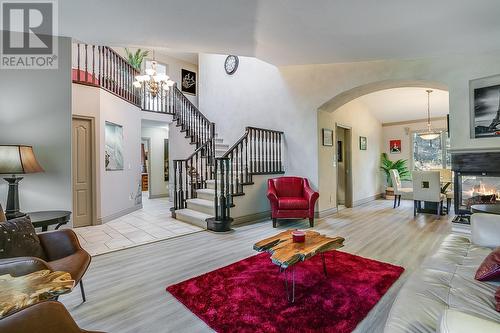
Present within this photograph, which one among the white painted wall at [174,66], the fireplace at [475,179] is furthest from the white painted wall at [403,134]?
the white painted wall at [174,66]

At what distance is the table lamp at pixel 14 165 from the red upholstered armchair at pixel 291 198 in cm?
347

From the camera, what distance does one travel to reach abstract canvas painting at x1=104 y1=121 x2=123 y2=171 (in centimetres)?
518

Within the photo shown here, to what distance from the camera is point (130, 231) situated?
14.1 ft

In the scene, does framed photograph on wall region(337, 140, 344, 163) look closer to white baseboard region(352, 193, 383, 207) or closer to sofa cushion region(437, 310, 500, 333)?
white baseboard region(352, 193, 383, 207)

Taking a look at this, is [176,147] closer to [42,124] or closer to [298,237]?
[42,124]

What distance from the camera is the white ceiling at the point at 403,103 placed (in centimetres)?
620

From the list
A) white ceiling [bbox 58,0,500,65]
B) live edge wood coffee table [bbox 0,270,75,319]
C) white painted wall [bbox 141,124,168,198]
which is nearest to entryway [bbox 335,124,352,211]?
white ceiling [bbox 58,0,500,65]

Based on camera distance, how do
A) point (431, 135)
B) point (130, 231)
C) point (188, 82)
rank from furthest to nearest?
point (188, 82), point (431, 135), point (130, 231)

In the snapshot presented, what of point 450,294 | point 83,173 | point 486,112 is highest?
point 486,112

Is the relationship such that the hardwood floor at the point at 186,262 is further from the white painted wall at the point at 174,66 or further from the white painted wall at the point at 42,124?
the white painted wall at the point at 174,66

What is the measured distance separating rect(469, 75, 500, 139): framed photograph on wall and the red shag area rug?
276 centimetres

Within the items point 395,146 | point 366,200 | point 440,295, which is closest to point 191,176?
point 440,295

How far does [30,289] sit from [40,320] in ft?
1.16

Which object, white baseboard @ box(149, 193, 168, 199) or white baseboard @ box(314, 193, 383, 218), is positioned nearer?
white baseboard @ box(314, 193, 383, 218)
